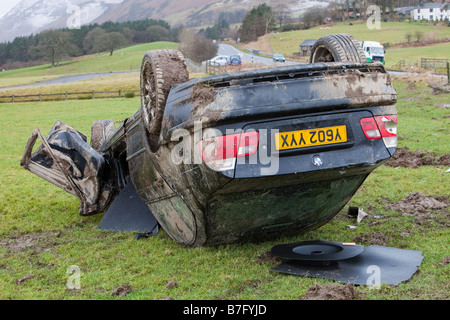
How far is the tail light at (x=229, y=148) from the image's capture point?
375cm

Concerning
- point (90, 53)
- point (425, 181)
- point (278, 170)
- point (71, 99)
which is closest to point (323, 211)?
point (278, 170)

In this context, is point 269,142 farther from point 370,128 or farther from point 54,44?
point 54,44

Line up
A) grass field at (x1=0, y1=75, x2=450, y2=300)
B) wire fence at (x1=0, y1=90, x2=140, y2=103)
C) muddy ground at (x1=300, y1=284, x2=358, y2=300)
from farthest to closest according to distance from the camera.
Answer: wire fence at (x1=0, y1=90, x2=140, y2=103)
grass field at (x1=0, y1=75, x2=450, y2=300)
muddy ground at (x1=300, y1=284, x2=358, y2=300)

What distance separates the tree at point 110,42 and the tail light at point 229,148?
123m

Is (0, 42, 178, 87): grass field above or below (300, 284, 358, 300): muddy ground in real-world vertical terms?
above

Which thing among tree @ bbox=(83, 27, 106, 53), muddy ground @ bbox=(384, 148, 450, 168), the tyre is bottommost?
muddy ground @ bbox=(384, 148, 450, 168)

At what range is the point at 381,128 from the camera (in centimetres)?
410

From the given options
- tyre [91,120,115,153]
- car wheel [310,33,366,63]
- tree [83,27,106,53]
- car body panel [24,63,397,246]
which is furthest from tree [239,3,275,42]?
car body panel [24,63,397,246]

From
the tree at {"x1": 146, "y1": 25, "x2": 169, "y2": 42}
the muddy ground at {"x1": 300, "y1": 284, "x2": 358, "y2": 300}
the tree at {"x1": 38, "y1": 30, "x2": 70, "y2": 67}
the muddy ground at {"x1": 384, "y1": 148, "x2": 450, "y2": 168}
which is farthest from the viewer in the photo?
the tree at {"x1": 146, "y1": 25, "x2": 169, "y2": 42}

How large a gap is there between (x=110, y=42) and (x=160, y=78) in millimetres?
125200

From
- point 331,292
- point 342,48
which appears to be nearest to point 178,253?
point 331,292

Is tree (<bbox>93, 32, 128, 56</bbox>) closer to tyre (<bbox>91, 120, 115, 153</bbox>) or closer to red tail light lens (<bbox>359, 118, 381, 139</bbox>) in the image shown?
tyre (<bbox>91, 120, 115, 153</bbox>)

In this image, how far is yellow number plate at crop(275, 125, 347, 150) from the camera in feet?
12.6
